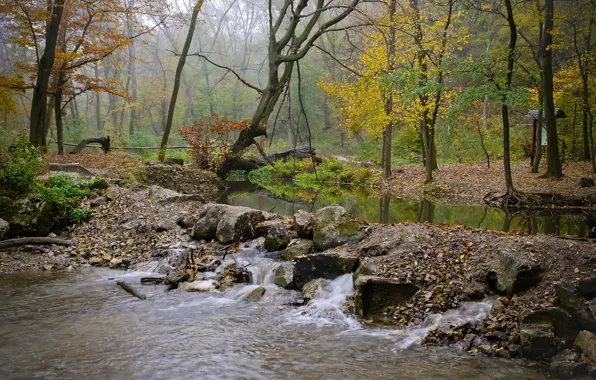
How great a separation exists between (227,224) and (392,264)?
3964mm

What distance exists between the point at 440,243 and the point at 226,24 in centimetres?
5207

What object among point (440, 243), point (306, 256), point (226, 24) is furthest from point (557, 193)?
point (226, 24)

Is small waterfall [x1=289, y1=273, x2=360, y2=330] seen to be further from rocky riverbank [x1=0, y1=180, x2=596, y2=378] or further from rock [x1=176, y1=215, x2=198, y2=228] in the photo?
rock [x1=176, y1=215, x2=198, y2=228]

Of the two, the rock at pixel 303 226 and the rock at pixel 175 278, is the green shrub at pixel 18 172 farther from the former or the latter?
the rock at pixel 303 226

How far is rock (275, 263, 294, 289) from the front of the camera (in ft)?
23.6

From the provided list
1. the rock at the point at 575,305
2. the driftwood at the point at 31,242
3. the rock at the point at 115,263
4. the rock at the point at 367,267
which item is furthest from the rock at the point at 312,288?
the driftwood at the point at 31,242

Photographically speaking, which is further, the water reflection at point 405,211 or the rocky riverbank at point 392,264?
the water reflection at point 405,211

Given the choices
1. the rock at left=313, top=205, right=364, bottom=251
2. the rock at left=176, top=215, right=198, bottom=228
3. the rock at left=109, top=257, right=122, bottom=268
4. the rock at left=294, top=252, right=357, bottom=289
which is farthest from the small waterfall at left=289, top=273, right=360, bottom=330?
the rock at left=176, top=215, right=198, bottom=228

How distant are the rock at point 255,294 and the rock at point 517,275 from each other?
349 cm

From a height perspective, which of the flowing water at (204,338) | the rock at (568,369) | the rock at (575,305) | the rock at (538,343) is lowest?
the flowing water at (204,338)

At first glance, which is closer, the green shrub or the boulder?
the boulder

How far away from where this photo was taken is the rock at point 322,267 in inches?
278

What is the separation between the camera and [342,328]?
5562 mm

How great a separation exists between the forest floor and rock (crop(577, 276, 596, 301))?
1113cm
